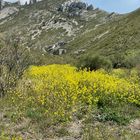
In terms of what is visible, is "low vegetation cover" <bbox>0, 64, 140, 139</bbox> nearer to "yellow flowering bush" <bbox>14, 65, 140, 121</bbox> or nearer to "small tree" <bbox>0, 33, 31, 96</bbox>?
"yellow flowering bush" <bbox>14, 65, 140, 121</bbox>

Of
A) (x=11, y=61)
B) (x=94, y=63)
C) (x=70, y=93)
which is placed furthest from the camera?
(x=94, y=63)

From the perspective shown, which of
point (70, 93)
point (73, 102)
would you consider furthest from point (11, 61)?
point (73, 102)

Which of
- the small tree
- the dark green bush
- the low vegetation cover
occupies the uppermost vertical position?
the small tree

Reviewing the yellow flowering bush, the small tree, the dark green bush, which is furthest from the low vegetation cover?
the dark green bush

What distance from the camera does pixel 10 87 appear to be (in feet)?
47.7

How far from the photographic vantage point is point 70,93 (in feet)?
43.7

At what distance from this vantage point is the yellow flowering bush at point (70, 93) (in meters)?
12.3

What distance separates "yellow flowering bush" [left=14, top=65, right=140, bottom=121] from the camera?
40.5 feet

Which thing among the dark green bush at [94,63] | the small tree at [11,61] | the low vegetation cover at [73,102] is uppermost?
the small tree at [11,61]

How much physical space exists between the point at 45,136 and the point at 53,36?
16156cm

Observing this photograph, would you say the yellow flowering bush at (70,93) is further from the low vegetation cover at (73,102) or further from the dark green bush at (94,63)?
the dark green bush at (94,63)

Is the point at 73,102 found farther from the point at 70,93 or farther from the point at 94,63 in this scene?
the point at 94,63

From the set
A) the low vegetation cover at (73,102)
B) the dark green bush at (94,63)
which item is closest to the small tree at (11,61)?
the low vegetation cover at (73,102)

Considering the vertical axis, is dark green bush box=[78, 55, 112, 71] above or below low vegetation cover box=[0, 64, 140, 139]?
below
